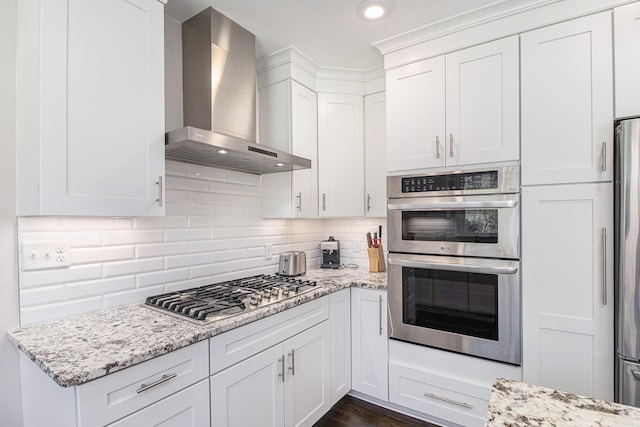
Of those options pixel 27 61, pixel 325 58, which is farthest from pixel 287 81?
pixel 27 61

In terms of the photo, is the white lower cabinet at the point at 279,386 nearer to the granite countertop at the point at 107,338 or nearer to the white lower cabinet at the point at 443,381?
the granite countertop at the point at 107,338

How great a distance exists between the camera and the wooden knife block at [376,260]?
105 inches

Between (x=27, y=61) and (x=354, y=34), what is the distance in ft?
5.58

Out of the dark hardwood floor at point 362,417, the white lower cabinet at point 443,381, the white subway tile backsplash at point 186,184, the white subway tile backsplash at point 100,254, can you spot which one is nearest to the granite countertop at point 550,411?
the white lower cabinet at point 443,381

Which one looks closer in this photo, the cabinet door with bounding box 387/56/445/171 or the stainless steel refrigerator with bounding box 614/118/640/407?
the stainless steel refrigerator with bounding box 614/118/640/407

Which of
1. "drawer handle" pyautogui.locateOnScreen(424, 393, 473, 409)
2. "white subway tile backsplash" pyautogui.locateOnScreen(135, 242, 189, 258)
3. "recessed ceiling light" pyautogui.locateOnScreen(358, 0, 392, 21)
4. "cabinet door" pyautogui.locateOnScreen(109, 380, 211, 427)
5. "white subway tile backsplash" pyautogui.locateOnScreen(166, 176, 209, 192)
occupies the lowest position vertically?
"drawer handle" pyautogui.locateOnScreen(424, 393, 473, 409)

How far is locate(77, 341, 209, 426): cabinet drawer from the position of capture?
97cm

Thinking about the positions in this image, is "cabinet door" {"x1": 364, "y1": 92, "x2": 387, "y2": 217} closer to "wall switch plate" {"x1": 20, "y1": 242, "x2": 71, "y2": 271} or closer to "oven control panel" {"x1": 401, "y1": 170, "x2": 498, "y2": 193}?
"oven control panel" {"x1": 401, "y1": 170, "x2": 498, "y2": 193}

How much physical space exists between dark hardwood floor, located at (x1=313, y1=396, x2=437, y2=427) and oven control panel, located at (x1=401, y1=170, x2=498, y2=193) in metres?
1.52

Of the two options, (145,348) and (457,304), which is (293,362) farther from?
(457,304)

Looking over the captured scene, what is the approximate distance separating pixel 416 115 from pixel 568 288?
1.29 metres

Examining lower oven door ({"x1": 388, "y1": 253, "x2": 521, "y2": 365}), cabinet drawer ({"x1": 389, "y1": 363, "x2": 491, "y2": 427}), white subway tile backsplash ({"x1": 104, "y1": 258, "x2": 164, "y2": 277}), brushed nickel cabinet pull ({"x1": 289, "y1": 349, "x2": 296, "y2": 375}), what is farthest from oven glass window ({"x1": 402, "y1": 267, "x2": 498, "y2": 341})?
white subway tile backsplash ({"x1": 104, "y1": 258, "x2": 164, "y2": 277})

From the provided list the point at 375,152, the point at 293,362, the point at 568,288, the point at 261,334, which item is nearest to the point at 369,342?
the point at 293,362

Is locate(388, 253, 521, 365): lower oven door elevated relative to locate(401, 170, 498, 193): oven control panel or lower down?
lower down
